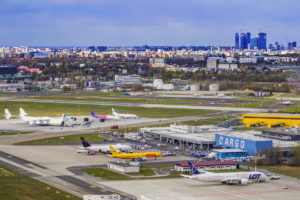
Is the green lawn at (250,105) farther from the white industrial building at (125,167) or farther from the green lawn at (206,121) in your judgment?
the white industrial building at (125,167)

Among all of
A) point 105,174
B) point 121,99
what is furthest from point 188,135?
point 121,99

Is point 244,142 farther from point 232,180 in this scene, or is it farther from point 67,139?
point 67,139

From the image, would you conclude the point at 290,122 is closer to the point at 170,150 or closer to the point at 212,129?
the point at 212,129

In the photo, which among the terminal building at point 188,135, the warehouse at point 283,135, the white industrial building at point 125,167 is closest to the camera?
the white industrial building at point 125,167

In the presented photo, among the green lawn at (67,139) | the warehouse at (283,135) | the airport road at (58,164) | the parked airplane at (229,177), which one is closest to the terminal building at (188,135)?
the warehouse at (283,135)

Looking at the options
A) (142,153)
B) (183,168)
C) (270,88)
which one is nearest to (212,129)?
(142,153)

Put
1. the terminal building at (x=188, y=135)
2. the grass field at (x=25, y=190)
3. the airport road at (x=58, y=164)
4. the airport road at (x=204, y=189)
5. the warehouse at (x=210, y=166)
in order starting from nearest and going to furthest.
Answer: the grass field at (x=25, y=190)
the airport road at (x=204, y=189)
the airport road at (x=58, y=164)
the warehouse at (x=210, y=166)
the terminal building at (x=188, y=135)
